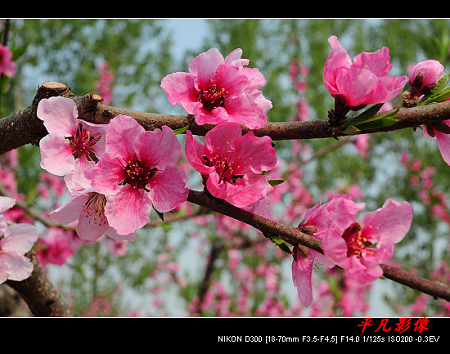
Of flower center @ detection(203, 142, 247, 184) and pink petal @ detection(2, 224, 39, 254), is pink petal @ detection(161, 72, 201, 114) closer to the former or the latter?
flower center @ detection(203, 142, 247, 184)

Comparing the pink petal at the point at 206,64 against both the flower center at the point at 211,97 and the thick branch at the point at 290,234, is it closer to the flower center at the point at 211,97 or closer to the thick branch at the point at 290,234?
the flower center at the point at 211,97

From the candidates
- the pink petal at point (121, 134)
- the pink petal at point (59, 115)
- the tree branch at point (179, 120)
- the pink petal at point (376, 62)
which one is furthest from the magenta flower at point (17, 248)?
the pink petal at point (376, 62)

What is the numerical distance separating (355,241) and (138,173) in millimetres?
475

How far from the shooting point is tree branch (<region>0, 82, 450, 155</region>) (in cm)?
72

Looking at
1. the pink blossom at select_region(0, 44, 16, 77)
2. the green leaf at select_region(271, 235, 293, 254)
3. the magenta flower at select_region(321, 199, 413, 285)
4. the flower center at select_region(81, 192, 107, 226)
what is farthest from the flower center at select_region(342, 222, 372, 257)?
the pink blossom at select_region(0, 44, 16, 77)

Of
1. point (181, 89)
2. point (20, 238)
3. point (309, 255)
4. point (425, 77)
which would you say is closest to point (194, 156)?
point (181, 89)

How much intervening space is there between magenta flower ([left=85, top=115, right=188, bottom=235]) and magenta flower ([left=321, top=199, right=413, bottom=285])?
30cm

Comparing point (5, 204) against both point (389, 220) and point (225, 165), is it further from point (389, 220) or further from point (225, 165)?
point (389, 220)

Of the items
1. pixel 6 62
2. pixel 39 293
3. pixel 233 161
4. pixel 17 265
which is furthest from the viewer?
pixel 6 62

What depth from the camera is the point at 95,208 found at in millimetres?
846

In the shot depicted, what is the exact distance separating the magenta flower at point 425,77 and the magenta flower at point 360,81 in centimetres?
12

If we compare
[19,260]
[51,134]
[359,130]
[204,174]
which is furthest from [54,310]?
[359,130]

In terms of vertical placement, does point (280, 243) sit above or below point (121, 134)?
below

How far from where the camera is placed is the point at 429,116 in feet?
2.34
